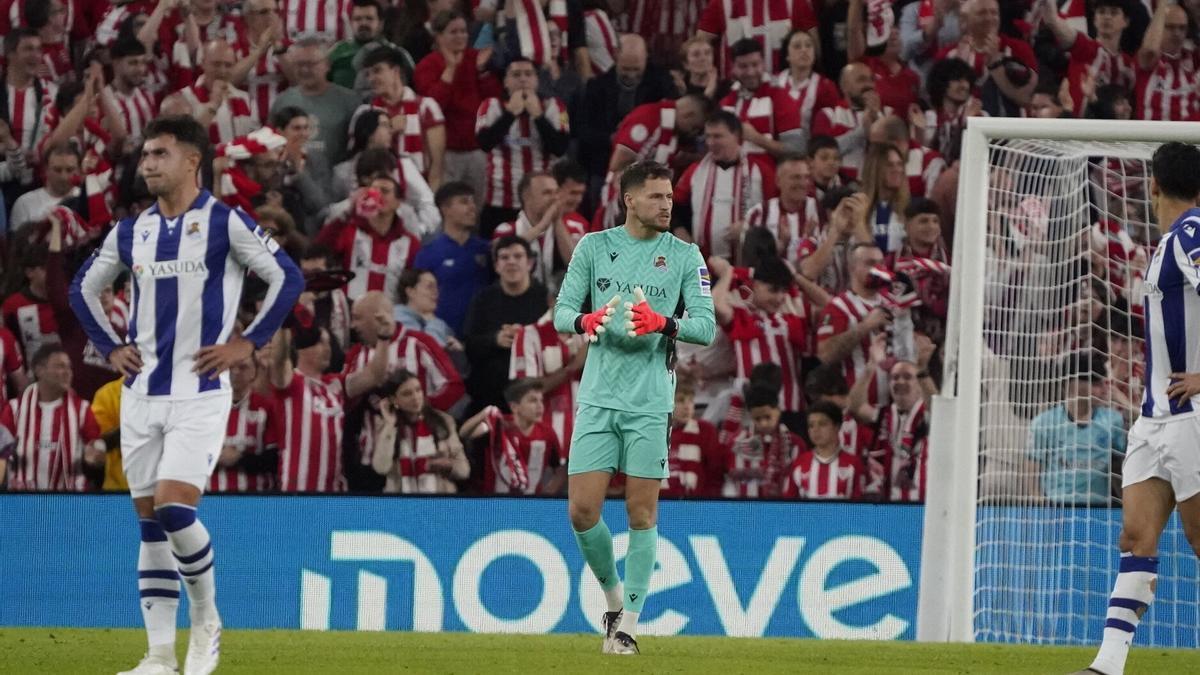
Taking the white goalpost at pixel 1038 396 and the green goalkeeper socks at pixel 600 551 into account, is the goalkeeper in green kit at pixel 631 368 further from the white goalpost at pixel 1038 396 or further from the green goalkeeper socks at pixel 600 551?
the white goalpost at pixel 1038 396

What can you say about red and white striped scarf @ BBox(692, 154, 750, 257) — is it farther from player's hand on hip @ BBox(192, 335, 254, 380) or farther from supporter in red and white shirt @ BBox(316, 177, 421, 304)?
player's hand on hip @ BBox(192, 335, 254, 380)

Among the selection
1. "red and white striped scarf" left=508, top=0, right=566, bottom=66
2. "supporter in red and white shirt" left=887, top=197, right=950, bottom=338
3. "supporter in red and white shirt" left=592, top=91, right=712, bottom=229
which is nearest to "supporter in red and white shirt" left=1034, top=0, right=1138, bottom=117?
"supporter in red and white shirt" left=887, top=197, right=950, bottom=338

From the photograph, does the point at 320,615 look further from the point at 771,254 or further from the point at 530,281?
the point at 771,254

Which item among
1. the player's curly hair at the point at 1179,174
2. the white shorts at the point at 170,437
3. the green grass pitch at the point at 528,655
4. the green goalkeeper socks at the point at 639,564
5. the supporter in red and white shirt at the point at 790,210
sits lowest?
the green grass pitch at the point at 528,655

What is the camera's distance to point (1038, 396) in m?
11.2

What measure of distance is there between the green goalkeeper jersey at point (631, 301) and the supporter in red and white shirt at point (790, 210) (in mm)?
5194

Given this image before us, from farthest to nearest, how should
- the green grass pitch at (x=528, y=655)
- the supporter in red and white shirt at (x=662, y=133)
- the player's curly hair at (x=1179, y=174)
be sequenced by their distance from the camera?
the supporter in red and white shirt at (x=662, y=133) → the green grass pitch at (x=528, y=655) → the player's curly hair at (x=1179, y=174)

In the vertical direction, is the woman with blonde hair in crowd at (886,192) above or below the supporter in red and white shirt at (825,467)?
above

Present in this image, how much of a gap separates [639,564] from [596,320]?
3.87 ft

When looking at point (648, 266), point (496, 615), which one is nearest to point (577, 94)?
point (496, 615)

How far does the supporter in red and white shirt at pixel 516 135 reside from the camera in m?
13.8

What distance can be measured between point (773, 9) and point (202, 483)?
8.76 m

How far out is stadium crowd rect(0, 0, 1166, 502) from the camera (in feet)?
39.3

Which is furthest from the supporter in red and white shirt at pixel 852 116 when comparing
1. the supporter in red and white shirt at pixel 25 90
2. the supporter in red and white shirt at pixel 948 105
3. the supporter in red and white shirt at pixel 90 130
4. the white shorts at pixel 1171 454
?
the white shorts at pixel 1171 454
